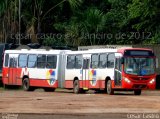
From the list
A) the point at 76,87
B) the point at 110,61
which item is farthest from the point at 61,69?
the point at 110,61

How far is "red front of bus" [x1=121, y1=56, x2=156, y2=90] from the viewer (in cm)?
3641

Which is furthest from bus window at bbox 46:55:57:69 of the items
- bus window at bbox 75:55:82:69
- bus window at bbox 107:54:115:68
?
bus window at bbox 107:54:115:68

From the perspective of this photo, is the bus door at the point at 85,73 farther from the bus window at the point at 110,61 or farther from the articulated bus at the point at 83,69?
the bus window at the point at 110,61

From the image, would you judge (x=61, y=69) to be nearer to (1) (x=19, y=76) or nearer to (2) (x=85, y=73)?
(2) (x=85, y=73)

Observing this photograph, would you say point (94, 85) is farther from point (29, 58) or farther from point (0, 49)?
Result: point (0, 49)

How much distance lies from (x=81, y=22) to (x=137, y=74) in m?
25.9

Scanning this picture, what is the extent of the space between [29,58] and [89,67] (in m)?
6.14

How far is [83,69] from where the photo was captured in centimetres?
4069

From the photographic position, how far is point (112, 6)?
6600 centimetres

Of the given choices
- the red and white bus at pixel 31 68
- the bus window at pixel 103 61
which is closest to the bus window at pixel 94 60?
the bus window at pixel 103 61

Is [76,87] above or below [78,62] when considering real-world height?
below

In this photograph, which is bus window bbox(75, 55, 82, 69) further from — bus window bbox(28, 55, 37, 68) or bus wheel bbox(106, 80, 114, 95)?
bus wheel bbox(106, 80, 114, 95)

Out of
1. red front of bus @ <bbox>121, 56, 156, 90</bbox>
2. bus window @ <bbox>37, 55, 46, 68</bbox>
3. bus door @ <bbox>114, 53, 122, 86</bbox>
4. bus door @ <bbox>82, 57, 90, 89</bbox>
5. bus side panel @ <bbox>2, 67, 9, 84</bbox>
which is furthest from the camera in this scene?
bus side panel @ <bbox>2, 67, 9, 84</bbox>

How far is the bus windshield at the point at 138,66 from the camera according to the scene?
36.6 meters
